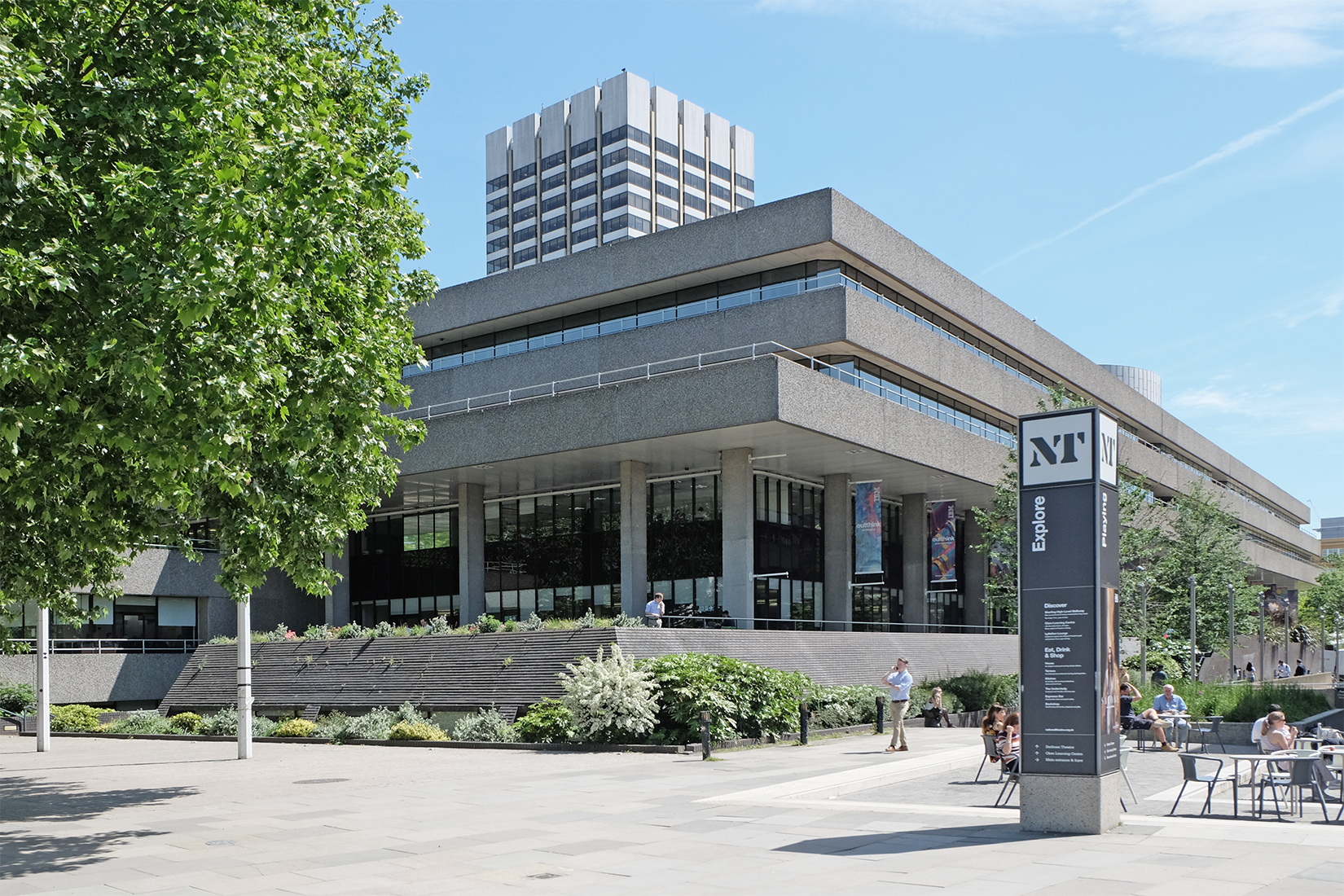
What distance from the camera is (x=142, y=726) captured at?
3200 cm

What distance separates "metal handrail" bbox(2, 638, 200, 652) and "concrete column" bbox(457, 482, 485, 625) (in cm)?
1075

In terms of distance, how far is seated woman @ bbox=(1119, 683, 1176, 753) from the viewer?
22.3m

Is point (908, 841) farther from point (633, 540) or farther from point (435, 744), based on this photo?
point (633, 540)

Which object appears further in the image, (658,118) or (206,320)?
(658,118)

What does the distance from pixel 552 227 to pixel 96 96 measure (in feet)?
417

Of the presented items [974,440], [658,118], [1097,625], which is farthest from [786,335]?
[658,118]

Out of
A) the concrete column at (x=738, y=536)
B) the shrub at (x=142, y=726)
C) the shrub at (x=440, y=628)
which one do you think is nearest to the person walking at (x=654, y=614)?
the concrete column at (x=738, y=536)

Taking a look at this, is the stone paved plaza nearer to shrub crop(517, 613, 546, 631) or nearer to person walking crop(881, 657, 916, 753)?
person walking crop(881, 657, 916, 753)

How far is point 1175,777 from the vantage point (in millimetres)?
17672

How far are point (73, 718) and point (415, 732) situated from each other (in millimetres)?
14766

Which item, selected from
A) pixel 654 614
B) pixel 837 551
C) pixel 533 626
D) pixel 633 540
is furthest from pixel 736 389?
pixel 837 551

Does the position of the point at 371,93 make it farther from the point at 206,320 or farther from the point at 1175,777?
the point at 1175,777

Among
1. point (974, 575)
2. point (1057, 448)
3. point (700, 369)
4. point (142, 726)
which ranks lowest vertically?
point (142, 726)

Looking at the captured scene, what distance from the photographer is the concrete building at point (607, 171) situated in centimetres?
13125
